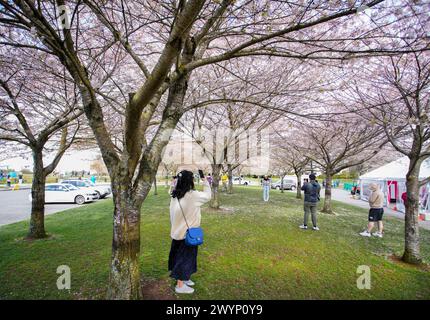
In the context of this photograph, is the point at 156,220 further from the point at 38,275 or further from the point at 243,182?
the point at 243,182

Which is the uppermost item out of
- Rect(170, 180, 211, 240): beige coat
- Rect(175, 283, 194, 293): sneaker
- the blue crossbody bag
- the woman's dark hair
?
the woman's dark hair

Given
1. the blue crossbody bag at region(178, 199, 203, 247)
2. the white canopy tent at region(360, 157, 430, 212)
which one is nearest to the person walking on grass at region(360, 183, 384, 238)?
the blue crossbody bag at region(178, 199, 203, 247)

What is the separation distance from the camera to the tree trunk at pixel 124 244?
2.82 m

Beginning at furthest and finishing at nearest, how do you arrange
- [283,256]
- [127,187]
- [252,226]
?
[252,226]
[283,256]
[127,187]

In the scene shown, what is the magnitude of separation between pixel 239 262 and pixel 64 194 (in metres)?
14.5

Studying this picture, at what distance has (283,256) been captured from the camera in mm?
5117

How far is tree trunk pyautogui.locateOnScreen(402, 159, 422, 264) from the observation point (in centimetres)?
484

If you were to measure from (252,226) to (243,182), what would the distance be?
34.4 m

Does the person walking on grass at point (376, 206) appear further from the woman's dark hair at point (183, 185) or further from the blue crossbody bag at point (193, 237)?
the woman's dark hair at point (183, 185)

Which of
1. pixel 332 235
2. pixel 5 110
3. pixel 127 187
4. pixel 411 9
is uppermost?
pixel 411 9

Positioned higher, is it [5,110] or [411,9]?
[411,9]

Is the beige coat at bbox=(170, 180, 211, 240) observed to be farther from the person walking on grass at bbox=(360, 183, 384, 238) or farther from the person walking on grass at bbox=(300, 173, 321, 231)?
the person walking on grass at bbox=(360, 183, 384, 238)
